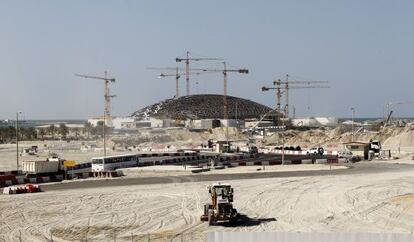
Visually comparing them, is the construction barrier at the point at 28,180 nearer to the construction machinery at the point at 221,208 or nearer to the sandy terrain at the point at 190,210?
the sandy terrain at the point at 190,210

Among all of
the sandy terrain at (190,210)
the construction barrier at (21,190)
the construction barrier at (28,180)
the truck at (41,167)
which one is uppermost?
the truck at (41,167)

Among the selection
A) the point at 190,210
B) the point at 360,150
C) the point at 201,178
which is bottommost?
the point at 190,210

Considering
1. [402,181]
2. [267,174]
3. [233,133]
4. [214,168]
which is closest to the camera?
[402,181]

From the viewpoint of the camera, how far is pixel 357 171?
60.2 m

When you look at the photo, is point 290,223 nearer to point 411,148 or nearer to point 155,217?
point 155,217

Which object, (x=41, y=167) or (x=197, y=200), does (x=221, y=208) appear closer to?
(x=197, y=200)

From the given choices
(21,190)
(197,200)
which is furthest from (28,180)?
(197,200)

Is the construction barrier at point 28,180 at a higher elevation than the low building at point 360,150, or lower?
lower

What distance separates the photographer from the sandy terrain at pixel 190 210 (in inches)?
1131

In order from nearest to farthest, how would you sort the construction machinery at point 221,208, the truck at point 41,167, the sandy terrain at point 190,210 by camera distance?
the sandy terrain at point 190,210, the construction machinery at point 221,208, the truck at point 41,167

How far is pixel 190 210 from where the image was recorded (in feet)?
114

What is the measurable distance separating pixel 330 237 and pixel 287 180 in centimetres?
3837

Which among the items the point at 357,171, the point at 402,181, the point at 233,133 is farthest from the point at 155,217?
the point at 233,133

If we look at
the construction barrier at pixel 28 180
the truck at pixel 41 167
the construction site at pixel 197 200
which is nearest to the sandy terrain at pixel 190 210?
the construction site at pixel 197 200
